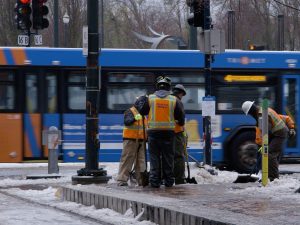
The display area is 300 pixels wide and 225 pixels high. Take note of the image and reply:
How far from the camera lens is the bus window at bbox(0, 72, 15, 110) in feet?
61.3

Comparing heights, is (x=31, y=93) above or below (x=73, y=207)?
above

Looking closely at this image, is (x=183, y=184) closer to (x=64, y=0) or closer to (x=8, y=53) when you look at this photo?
(x=8, y=53)

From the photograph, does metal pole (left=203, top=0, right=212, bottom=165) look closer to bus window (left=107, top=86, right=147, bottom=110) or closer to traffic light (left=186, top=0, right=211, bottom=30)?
traffic light (left=186, top=0, right=211, bottom=30)

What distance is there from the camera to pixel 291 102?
19.5 m

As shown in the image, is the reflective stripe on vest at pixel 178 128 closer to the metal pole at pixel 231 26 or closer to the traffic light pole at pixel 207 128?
the traffic light pole at pixel 207 128

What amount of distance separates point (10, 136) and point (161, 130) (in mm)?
7451

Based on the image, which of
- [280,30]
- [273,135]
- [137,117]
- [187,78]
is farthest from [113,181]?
[280,30]

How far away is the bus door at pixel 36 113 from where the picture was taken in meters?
18.8

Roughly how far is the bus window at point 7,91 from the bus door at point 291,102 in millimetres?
7103

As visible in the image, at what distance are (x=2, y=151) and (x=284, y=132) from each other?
824cm

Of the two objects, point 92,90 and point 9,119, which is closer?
point 92,90

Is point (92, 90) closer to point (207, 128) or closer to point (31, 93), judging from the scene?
point (207, 128)

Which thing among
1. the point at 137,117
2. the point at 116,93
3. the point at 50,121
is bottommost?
the point at 50,121

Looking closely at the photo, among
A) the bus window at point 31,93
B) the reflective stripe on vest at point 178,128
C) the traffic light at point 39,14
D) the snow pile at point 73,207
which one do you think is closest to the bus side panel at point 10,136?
the bus window at point 31,93
